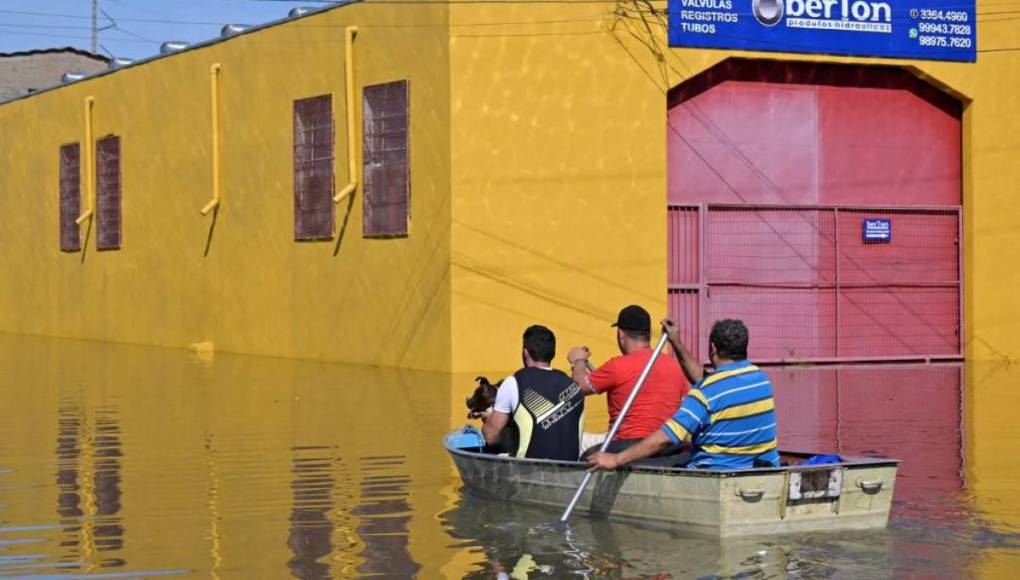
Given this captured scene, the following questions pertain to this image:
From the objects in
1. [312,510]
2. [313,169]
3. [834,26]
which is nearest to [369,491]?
[312,510]

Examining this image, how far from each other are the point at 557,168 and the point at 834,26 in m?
5.02

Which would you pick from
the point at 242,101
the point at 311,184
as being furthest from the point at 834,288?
the point at 242,101

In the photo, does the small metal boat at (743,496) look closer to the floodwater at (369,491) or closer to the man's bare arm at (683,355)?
the floodwater at (369,491)

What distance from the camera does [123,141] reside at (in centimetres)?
3500

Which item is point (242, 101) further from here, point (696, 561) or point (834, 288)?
point (696, 561)

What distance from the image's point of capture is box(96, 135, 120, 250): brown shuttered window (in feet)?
116

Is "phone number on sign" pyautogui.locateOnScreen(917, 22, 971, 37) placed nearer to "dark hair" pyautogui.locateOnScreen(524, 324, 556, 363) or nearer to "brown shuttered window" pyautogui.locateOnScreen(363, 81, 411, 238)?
"brown shuttered window" pyautogui.locateOnScreen(363, 81, 411, 238)

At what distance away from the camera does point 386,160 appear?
26.0 m

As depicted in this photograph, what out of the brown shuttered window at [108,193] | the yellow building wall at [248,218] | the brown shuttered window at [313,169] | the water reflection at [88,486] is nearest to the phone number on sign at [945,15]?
the yellow building wall at [248,218]

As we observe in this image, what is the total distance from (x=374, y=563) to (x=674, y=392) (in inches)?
110

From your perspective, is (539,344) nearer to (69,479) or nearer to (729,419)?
(729,419)

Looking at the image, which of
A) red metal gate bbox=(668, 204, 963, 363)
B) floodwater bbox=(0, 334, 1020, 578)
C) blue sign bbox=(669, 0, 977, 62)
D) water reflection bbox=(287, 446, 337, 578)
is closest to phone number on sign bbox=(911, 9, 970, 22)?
blue sign bbox=(669, 0, 977, 62)

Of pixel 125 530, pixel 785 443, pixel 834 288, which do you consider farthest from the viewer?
pixel 834 288

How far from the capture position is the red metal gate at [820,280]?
26125 mm
